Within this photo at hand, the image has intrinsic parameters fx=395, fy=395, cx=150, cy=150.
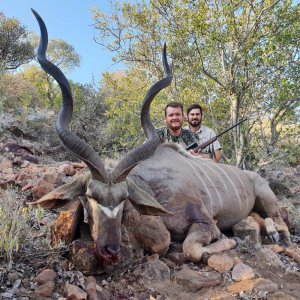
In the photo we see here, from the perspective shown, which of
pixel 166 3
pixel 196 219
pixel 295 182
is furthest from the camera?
pixel 295 182

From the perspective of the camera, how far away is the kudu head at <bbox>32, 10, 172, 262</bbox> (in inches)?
103

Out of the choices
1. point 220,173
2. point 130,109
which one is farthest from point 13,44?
point 220,173

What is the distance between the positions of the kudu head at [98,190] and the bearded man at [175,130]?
1.96m

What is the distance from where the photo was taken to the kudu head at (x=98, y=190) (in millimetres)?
2627

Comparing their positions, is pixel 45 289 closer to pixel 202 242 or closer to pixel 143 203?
pixel 143 203

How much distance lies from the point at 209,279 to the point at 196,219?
2.52ft

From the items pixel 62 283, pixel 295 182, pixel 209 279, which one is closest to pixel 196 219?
pixel 209 279

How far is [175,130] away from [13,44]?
14348mm

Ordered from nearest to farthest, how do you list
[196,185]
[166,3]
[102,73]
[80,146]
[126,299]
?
[126,299], [80,146], [196,185], [166,3], [102,73]

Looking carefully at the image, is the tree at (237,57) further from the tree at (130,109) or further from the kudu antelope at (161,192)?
the kudu antelope at (161,192)

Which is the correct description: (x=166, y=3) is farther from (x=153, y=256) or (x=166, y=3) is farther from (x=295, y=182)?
(x=153, y=256)

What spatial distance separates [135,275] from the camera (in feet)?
8.98

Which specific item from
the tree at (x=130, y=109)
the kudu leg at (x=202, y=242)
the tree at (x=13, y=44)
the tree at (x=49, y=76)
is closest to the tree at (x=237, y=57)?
the tree at (x=130, y=109)

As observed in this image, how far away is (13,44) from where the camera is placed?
1739 centimetres
